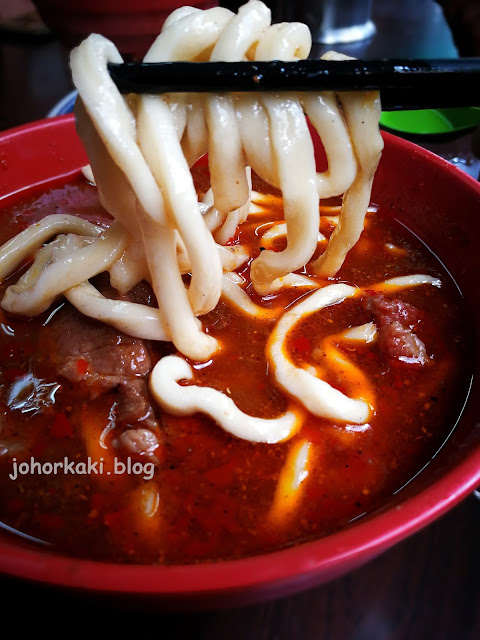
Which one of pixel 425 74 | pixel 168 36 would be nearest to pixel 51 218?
pixel 168 36

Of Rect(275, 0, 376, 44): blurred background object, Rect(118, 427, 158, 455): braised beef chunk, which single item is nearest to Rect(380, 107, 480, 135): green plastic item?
Rect(275, 0, 376, 44): blurred background object

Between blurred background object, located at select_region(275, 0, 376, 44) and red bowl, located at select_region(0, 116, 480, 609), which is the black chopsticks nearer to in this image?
red bowl, located at select_region(0, 116, 480, 609)

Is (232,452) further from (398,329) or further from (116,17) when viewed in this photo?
(116,17)

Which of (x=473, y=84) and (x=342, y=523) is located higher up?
(x=473, y=84)

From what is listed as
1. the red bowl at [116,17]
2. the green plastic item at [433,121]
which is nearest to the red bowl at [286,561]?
the green plastic item at [433,121]

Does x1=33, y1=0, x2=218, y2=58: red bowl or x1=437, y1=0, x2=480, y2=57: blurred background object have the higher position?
x1=33, y1=0, x2=218, y2=58: red bowl

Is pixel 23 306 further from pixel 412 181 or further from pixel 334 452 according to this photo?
pixel 412 181

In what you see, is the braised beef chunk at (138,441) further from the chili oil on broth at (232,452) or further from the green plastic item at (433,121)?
the green plastic item at (433,121)
